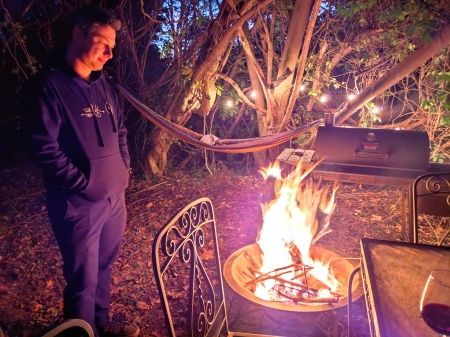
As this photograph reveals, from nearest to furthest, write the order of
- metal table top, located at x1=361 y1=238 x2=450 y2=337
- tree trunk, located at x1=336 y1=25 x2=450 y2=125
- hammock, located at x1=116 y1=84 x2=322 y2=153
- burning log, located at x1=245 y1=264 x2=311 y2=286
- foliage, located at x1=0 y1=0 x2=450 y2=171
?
metal table top, located at x1=361 y1=238 x2=450 y2=337, burning log, located at x1=245 y1=264 x2=311 y2=286, tree trunk, located at x1=336 y1=25 x2=450 y2=125, hammock, located at x1=116 y1=84 x2=322 y2=153, foliage, located at x1=0 y1=0 x2=450 y2=171

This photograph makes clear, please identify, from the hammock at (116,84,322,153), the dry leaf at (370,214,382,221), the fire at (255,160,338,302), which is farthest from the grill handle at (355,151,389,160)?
the dry leaf at (370,214,382,221)

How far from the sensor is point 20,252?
9.65ft

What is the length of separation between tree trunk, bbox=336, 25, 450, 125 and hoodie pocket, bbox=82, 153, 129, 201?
8.92 feet

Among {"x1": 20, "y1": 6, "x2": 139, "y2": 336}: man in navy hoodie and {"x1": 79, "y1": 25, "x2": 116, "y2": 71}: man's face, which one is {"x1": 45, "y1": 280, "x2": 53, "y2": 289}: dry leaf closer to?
{"x1": 20, "y1": 6, "x2": 139, "y2": 336}: man in navy hoodie

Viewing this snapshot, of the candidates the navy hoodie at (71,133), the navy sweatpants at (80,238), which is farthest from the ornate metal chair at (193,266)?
the navy hoodie at (71,133)

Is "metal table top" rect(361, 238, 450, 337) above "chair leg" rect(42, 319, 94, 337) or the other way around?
the other way around

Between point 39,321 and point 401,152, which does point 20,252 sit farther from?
point 401,152

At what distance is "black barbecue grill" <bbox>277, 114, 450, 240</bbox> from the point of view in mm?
2424

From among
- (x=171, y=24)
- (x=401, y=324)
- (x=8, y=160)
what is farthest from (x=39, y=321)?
(x=8, y=160)

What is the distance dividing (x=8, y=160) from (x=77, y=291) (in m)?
4.77

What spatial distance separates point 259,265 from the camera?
2.26 metres

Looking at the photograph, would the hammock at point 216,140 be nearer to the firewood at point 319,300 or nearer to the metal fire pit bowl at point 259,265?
the metal fire pit bowl at point 259,265

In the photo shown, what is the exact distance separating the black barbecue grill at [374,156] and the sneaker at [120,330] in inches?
68.1

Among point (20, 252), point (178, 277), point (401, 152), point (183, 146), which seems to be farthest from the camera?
point (183, 146)
